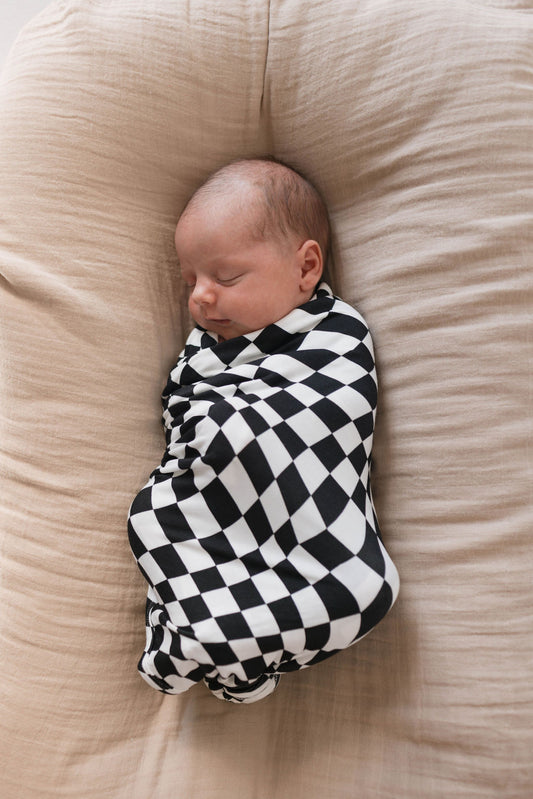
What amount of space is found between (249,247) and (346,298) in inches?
8.0

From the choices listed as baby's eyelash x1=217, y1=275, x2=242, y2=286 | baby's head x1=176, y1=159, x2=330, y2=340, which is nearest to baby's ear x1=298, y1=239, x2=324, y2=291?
baby's head x1=176, y1=159, x2=330, y2=340

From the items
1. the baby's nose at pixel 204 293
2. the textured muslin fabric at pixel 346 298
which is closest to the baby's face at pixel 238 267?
the baby's nose at pixel 204 293

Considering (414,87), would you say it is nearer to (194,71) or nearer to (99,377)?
(194,71)

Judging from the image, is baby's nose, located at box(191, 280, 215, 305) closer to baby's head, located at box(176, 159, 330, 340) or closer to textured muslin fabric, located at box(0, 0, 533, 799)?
baby's head, located at box(176, 159, 330, 340)

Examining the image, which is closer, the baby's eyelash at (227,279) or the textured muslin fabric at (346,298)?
the textured muslin fabric at (346,298)

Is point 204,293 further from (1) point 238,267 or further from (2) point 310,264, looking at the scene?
(2) point 310,264

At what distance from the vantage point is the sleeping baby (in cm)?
96

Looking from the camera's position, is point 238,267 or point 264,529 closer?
point 264,529

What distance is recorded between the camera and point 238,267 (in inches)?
44.6

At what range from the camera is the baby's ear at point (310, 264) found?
45.6 inches

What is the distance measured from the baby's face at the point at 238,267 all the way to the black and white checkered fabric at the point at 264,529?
104 mm

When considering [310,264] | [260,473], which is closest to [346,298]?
[310,264]

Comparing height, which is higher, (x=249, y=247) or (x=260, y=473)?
(x=249, y=247)

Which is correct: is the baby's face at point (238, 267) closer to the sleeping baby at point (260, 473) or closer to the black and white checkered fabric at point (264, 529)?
the sleeping baby at point (260, 473)
